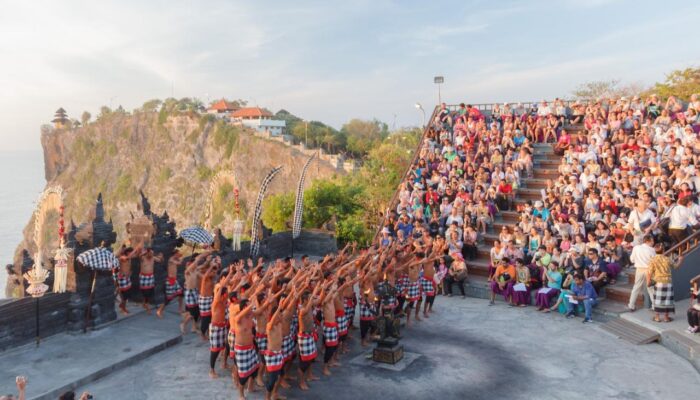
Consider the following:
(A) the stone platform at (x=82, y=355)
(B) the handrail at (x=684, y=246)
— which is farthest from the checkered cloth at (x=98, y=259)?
(B) the handrail at (x=684, y=246)

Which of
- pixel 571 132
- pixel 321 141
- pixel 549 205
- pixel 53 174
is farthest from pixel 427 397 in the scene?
pixel 53 174

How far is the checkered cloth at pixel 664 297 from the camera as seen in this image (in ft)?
38.5

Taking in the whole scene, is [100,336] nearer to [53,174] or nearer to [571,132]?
[571,132]

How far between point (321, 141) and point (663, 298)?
5868 cm

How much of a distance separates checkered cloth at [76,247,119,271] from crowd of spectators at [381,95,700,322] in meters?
8.11

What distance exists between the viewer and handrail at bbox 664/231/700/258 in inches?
515

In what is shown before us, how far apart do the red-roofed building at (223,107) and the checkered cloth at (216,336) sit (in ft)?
274

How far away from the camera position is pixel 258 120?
254 ft

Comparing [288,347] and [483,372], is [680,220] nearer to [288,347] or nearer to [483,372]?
[483,372]

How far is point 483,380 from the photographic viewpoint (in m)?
9.63

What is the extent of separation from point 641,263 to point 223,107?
8461 centimetres

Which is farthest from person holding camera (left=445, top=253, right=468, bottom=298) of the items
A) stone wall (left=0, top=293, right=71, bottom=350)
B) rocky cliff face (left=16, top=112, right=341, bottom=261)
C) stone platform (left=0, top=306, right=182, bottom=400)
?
rocky cliff face (left=16, top=112, right=341, bottom=261)

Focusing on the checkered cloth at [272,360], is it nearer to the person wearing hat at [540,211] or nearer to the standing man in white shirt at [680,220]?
the person wearing hat at [540,211]

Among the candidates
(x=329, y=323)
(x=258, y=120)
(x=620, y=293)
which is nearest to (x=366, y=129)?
(x=258, y=120)
